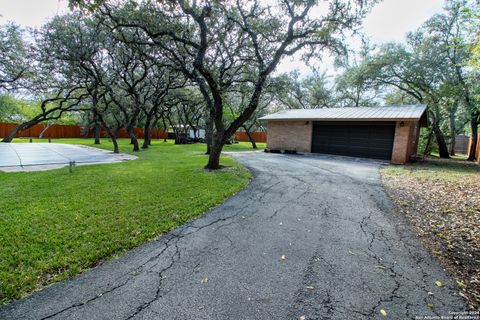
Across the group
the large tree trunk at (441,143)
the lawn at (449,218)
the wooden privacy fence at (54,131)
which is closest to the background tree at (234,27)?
the lawn at (449,218)

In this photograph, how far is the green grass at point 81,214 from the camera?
8.12ft

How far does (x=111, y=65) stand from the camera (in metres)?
14.8

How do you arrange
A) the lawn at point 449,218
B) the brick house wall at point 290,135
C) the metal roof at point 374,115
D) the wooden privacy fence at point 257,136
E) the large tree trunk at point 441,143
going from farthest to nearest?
the wooden privacy fence at point 257,136
the large tree trunk at point 441,143
the brick house wall at point 290,135
the metal roof at point 374,115
the lawn at point 449,218

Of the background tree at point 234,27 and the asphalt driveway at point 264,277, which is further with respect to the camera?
the background tree at point 234,27

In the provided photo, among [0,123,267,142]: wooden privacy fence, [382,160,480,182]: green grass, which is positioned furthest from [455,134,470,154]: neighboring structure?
[0,123,267,142]: wooden privacy fence

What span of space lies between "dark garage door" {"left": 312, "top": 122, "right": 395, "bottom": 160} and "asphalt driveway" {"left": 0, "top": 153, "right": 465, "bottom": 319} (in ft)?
31.9

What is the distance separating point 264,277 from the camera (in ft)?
7.70

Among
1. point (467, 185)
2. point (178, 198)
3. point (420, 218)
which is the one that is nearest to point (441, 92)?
point (467, 185)

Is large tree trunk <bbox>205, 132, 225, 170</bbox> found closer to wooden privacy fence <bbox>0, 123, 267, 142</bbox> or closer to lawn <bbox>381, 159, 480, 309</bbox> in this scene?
lawn <bbox>381, 159, 480, 309</bbox>

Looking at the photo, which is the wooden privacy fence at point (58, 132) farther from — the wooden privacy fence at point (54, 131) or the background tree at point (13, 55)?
the background tree at point (13, 55)

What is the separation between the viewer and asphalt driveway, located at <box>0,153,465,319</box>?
1.92 meters

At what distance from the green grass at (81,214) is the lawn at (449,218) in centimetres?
354

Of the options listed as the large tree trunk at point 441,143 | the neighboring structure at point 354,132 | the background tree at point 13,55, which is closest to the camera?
the neighboring structure at point 354,132

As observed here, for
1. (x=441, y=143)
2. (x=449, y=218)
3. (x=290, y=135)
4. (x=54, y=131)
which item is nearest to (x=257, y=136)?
(x=290, y=135)
